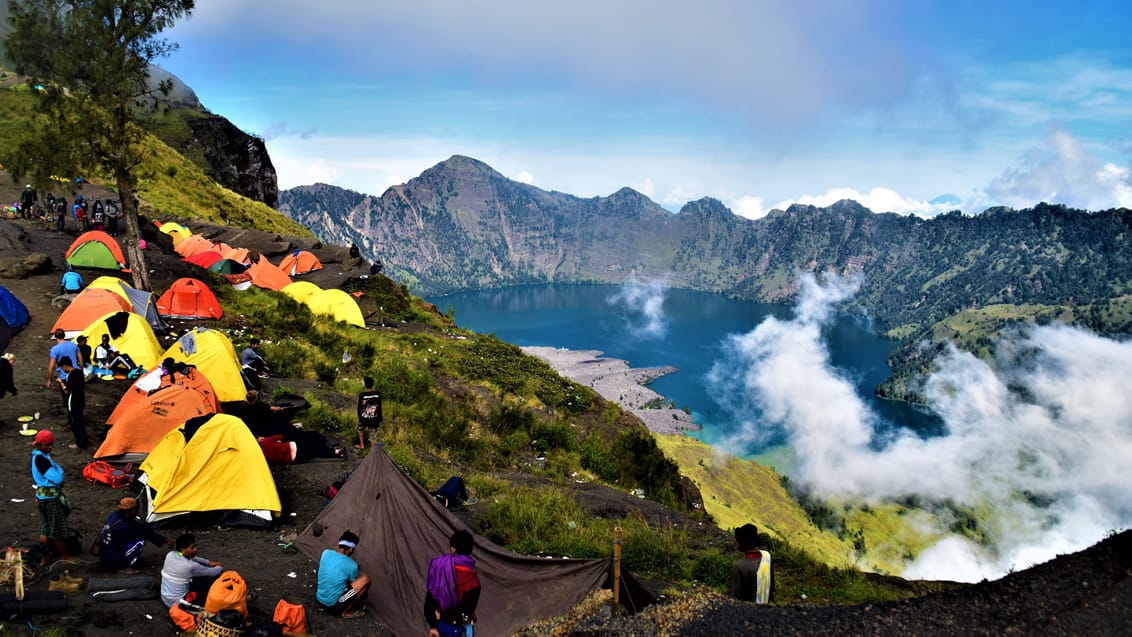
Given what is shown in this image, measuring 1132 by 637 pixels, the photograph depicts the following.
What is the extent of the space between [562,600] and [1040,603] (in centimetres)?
653

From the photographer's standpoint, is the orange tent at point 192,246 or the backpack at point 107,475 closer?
the backpack at point 107,475

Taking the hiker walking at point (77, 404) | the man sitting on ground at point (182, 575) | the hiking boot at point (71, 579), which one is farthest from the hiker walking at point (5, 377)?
the man sitting on ground at point (182, 575)

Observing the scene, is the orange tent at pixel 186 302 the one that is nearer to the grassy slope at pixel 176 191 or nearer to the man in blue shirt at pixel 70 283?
the man in blue shirt at pixel 70 283

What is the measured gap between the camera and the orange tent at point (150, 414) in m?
14.2

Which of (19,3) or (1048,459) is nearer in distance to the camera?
(19,3)

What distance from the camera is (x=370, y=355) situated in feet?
100

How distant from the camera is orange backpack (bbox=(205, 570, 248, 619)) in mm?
9016

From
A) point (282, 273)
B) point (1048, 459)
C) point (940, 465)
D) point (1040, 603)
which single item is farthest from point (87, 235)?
point (1048, 459)

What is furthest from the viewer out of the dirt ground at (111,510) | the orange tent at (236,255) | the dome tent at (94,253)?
the orange tent at (236,255)

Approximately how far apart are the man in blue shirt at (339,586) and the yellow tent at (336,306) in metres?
28.1

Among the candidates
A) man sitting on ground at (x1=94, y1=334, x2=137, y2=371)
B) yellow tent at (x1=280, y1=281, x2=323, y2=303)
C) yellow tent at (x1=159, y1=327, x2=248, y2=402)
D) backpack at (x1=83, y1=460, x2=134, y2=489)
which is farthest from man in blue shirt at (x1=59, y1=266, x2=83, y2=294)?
backpack at (x1=83, y1=460, x2=134, y2=489)

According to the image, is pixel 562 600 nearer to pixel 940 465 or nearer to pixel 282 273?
pixel 282 273

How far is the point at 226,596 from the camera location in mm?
9086

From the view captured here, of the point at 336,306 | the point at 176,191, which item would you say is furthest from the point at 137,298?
the point at 176,191
